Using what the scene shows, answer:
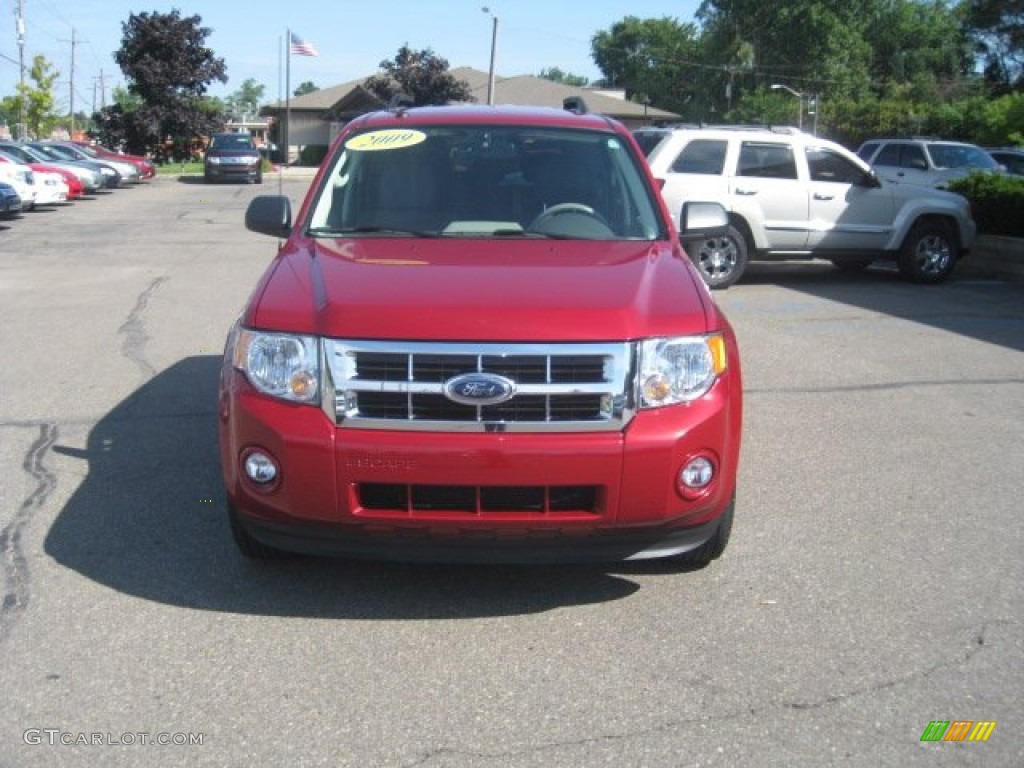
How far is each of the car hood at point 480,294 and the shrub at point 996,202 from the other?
12394 mm

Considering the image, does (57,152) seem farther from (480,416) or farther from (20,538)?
(480,416)

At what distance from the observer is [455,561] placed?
13.0 feet

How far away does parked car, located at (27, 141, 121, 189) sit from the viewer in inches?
1298

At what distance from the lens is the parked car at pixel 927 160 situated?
2011 centimetres

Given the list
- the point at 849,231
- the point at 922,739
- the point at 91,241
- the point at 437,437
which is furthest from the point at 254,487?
the point at 91,241

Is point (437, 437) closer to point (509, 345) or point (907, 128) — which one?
point (509, 345)

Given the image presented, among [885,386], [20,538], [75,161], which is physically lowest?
[20,538]

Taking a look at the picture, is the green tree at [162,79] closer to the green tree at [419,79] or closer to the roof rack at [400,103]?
the green tree at [419,79]

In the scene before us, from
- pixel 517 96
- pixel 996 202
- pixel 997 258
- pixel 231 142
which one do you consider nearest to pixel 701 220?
pixel 997 258

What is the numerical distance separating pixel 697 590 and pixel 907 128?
4883cm

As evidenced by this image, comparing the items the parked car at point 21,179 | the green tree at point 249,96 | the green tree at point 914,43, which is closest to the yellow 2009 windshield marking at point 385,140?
the parked car at point 21,179

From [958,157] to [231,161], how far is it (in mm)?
28662

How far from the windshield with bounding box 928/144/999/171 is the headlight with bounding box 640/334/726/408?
18.4m

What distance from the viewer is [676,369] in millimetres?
4035
